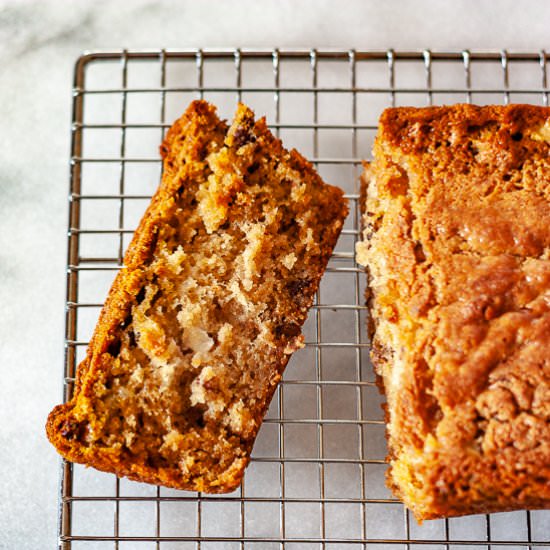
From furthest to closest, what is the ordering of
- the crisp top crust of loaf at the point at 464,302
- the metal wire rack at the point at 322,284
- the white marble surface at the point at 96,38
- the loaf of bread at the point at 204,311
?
the white marble surface at the point at 96,38 < the metal wire rack at the point at 322,284 < the loaf of bread at the point at 204,311 < the crisp top crust of loaf at the point at 464,302

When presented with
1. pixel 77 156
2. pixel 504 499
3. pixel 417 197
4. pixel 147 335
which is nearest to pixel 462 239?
pixel 417 197

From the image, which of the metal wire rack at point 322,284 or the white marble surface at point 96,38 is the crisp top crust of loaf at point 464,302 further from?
the white marble surface at point 96,38

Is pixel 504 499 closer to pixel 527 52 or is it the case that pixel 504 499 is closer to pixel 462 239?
pixel 462 239

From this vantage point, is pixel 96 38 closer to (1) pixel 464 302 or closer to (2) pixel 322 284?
(2) pixel 322 284

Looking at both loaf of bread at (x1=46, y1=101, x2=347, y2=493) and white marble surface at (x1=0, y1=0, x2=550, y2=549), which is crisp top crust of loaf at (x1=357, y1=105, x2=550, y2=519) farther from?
white marble surface at (x1=0, y1=0, x2=550, y2=549)

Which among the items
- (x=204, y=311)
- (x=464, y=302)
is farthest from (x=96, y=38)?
(x=464, y=302)

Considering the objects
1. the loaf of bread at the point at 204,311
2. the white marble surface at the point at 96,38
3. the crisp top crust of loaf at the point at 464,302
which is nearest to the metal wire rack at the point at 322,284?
the white marble surface at the point at 96,38
